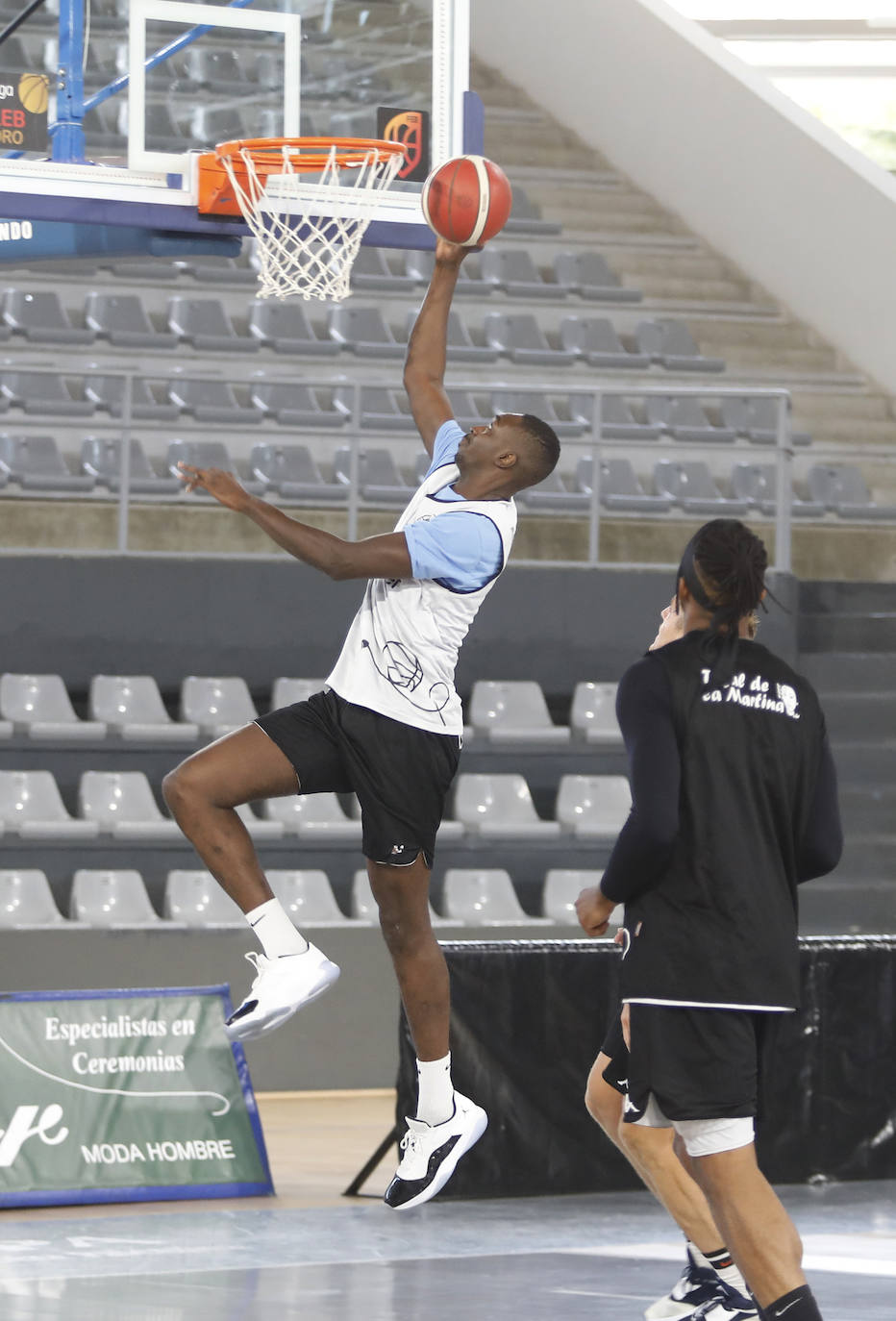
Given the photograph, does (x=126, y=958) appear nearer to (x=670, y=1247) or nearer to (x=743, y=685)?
(x=670, y=1247)

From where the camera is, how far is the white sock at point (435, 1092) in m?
5.18

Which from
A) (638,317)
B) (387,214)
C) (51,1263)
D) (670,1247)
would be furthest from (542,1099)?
(638,317)

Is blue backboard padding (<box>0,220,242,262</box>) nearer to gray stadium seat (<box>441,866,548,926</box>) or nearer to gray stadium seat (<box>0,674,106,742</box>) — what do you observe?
gray stadium seat (<box>0,674,106,742</box>)

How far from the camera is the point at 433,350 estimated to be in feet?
17.2

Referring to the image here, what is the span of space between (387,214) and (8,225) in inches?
45.1

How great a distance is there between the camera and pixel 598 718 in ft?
37.7

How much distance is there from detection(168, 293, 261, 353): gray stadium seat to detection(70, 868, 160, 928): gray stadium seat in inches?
175

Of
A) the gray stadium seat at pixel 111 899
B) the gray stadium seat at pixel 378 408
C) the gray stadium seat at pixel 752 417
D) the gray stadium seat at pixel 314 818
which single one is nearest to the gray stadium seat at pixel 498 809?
the gray stadium seat at pixel 314 818

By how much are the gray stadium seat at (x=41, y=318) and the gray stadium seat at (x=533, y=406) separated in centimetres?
271

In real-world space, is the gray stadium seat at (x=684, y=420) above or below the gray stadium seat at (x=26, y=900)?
above

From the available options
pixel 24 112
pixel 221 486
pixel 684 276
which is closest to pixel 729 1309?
pixel 221 486

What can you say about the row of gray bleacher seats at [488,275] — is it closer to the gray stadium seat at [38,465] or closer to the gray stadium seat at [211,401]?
the gray stadium seat at [211,401]

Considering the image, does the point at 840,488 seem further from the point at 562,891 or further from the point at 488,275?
the point at 562,891

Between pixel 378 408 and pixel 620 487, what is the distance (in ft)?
5.69
